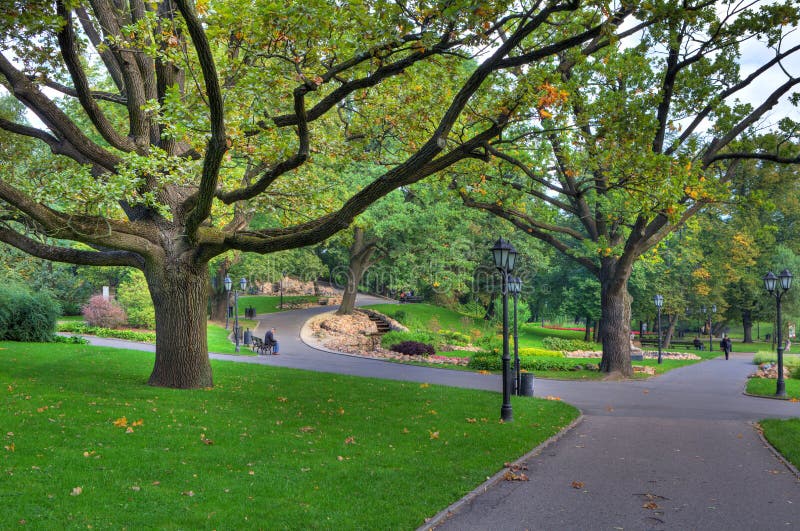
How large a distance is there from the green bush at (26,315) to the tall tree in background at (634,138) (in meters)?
16.3

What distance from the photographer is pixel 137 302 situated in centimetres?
3372

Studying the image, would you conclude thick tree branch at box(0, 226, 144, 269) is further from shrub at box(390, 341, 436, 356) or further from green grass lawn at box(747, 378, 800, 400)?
green grass lawn at box(747, 378, 800, 400)

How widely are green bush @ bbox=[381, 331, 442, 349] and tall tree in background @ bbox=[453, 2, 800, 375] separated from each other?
9.66 metres

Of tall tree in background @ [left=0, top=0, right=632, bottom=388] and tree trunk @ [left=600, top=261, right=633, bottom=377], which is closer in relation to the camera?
tall tree in background @ [left=0, top=0, right=632, bottom=388]

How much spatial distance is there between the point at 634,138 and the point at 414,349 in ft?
54.4

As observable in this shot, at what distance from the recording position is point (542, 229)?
22.5 metres

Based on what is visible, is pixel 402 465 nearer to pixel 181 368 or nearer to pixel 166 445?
pixel 166 445

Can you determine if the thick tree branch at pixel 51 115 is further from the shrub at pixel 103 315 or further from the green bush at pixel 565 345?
the green bush at pixel 565 345

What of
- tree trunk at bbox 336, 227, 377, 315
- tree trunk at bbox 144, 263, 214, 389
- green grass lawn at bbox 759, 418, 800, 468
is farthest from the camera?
tree trunk at bbox 336, 227, 377, 315

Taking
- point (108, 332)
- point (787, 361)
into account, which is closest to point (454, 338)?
point (787, 361)

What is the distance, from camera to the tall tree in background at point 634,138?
12.6 metres

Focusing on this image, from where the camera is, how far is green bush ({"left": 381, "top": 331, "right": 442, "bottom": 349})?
97.3 ft

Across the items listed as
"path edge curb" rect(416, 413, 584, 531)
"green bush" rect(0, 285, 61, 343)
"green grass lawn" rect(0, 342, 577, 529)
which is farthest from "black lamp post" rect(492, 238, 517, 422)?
"green bush" rect(0, 285, 61, 343)

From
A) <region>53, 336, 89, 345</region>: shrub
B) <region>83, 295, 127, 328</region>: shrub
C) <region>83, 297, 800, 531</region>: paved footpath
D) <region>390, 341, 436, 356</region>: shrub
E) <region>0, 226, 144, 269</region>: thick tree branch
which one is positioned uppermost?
<region>0, 226, 144, 269</region>: thick tree branch
